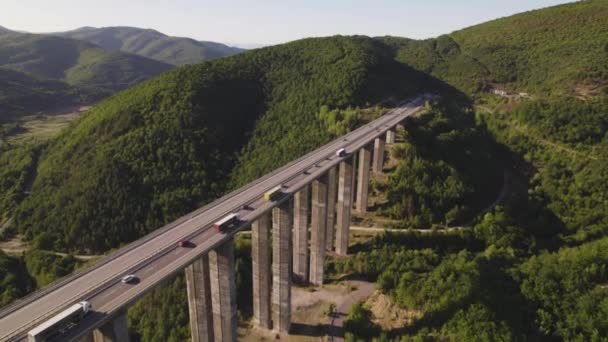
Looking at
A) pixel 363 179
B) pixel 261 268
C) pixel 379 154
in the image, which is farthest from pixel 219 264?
pixel 379 154

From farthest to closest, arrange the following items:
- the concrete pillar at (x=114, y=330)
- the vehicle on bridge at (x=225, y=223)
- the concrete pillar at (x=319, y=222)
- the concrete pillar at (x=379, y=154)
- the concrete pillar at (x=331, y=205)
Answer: the concrete pillar at (x=379, y=154) → the concrete pillar at (x=331, y=205) → the concrete pillar at (x=319, y=222) → the vehicle on bridge at (x=225, y=223) → the concrete pillar at (x=114, y=330)

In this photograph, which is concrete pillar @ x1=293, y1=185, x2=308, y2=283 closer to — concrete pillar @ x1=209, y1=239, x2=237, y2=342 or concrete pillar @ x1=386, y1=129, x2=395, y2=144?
concrete pillar @ x1=209, y1=239, x2=237, y2=342

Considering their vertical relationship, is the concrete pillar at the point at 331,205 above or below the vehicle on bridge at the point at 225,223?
below

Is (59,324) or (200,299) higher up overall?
(59,324)

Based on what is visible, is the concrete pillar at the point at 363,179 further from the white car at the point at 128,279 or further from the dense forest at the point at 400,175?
the white car at the point at 128,279

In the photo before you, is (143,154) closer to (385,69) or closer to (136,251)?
(136,251)

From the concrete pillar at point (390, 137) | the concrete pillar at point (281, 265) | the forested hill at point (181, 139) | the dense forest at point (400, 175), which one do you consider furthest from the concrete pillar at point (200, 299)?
the concrete pillar at point (390, 137)

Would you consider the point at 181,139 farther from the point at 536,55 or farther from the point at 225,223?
the point at 536,55

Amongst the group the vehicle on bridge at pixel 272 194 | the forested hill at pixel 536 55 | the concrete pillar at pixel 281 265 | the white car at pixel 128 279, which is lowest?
the concrete pillar at pixel 281 265
